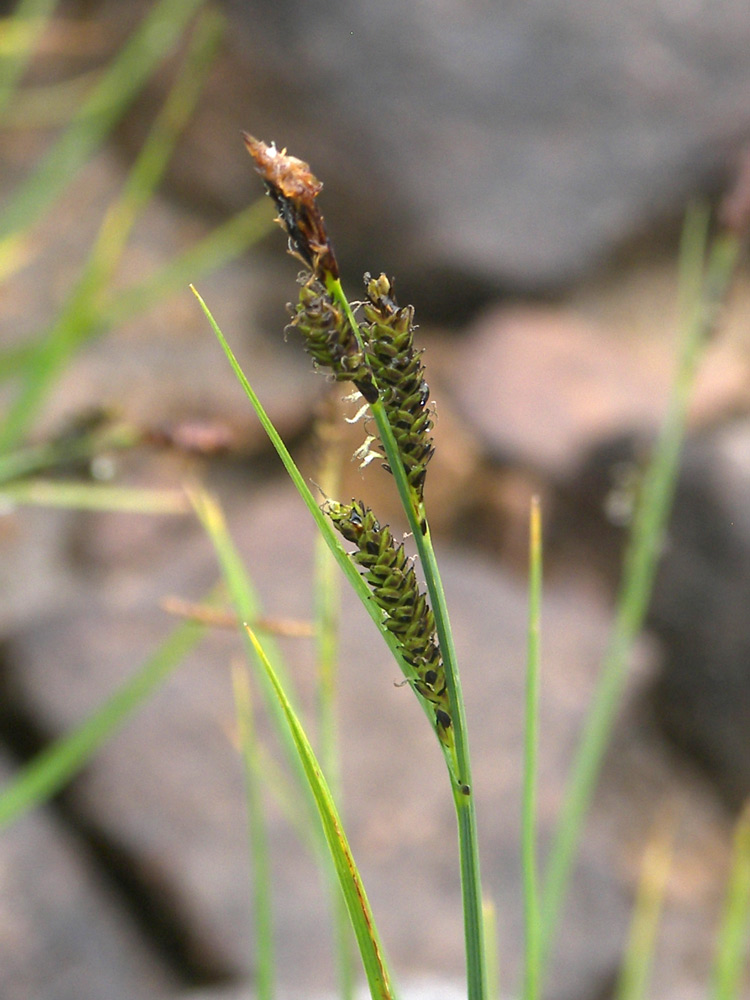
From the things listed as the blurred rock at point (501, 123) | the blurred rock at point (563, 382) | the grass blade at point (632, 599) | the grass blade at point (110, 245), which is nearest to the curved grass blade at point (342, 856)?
the grass blade at point (632, 599)

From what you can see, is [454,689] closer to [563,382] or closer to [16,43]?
[16,43]

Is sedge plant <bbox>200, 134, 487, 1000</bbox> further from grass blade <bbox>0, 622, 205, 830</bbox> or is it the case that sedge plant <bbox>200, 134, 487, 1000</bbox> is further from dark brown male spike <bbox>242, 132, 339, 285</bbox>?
grass blade <bbox>0, 622, 205, 830</bbox>

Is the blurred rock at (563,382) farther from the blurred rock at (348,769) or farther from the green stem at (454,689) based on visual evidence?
the green stem at (454,689)

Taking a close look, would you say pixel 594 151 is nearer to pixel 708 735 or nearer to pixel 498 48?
pixel 498 48

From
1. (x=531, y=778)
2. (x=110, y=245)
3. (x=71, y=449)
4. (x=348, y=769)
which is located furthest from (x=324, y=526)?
(x=348, y=769)

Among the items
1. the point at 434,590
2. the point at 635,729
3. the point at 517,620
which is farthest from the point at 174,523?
the point at 434,590

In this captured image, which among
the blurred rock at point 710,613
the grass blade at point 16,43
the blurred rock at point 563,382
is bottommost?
the blurred rock at point 710,613
